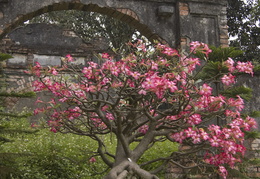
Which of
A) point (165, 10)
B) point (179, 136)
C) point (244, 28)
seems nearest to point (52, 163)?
point (179, 136)

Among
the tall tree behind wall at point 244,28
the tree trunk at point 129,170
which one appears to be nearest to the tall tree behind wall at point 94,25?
the tall tree behind wall at point 244,28

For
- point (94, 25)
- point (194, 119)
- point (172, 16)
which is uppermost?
point (94, 25)

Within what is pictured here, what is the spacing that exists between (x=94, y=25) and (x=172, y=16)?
36.2 feet

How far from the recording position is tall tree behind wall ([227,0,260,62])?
12.1 meters

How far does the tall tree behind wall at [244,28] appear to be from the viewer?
12086 millimetres

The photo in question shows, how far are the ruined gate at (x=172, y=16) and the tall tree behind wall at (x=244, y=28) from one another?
6389 millimetres

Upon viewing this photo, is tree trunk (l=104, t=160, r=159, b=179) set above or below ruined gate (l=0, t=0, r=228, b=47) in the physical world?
below

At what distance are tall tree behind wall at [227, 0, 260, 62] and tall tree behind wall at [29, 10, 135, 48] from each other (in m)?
5.21

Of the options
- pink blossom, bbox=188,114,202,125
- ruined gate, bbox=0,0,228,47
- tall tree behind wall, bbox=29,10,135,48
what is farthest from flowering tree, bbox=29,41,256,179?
tall tree behind wall, bbox=29,10,135,48

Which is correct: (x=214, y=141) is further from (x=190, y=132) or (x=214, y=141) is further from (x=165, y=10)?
(x=165, y=10)

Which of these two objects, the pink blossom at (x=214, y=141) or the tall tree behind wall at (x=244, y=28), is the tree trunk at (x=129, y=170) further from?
the tall tree behind wall at (x=244, y=28)

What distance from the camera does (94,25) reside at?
54.6 ft

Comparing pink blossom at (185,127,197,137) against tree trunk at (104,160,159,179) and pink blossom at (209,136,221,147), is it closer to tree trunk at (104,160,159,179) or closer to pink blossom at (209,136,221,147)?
pink blossom at (209,136,221,147)

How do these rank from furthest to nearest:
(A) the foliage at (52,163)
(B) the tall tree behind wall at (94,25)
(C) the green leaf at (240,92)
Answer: (B) the tall tree behind wall at (94,25) → (C) the green leaf at (240,92) → (A) the foliage at (52,163)
